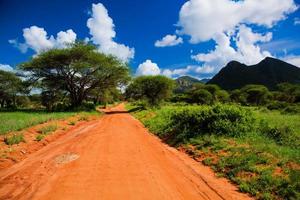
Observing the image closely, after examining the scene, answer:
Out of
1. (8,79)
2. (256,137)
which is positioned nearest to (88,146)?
(256,137)

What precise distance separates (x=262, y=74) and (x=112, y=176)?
169 metres

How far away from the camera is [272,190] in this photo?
7.50 metres

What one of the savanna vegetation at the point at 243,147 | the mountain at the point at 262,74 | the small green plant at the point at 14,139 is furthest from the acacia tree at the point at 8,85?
the mountain at the point at 262,74

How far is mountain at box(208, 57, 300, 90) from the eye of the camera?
511 feet

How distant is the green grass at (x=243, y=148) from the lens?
7770 mm

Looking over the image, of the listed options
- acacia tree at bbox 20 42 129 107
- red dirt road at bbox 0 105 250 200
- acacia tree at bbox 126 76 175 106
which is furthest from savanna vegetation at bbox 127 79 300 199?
acacia tree at bbox 126 76 175 106

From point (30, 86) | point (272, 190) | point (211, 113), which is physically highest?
point (30, 86)

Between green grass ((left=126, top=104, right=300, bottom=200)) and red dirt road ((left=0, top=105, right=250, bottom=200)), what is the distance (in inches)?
24.1

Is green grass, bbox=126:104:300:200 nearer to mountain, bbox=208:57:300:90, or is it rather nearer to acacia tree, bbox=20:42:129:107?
acacia tree, bbox=20:42:129:107

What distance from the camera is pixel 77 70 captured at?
135 ft

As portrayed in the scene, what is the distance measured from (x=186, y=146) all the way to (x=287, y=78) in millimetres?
158948

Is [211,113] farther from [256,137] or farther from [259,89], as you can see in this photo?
[259,89]

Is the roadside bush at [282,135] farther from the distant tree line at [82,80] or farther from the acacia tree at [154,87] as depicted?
the acacia tree at [154,87]

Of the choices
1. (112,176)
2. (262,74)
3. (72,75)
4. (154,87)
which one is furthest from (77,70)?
(262,74)
